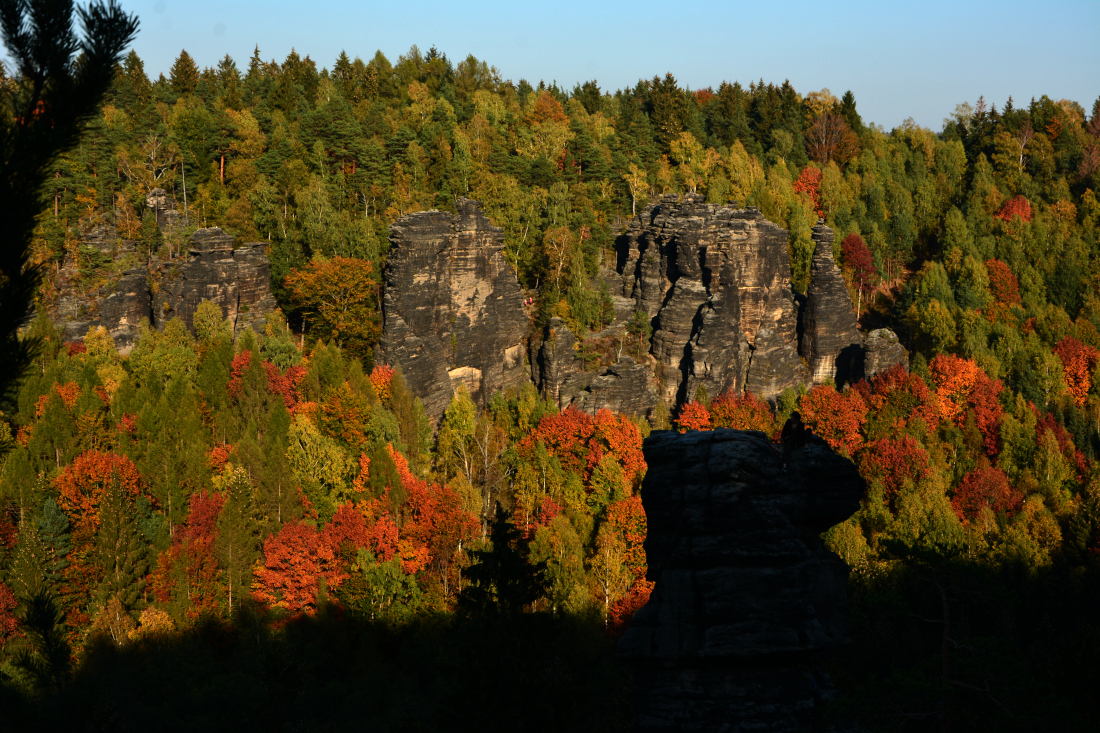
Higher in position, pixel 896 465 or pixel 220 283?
pixel 220 283

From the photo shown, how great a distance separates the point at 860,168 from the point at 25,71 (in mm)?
122671

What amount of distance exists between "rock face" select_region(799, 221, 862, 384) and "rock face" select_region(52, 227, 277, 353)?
2083 inches

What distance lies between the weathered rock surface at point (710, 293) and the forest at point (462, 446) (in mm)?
3304

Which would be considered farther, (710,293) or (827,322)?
(827,322)

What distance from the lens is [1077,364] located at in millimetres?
89625

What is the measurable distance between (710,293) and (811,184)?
36.7 meters

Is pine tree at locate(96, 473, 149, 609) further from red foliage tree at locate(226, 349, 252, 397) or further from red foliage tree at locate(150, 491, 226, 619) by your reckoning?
red foliage tree at locate(226, 349, 252, 397)

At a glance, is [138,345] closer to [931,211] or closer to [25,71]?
[25,71]

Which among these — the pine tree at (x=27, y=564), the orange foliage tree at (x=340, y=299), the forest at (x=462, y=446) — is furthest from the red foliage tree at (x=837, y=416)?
the pine tree at (x=27, y=564)

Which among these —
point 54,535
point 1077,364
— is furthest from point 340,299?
point 1077,364

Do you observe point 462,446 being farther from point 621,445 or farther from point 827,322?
point 827,322

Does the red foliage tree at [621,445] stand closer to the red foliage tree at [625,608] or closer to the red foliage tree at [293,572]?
the red foliage tree at [625,608]

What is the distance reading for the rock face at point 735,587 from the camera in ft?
74.9

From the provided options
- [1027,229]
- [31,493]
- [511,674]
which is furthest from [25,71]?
[1027,229]
